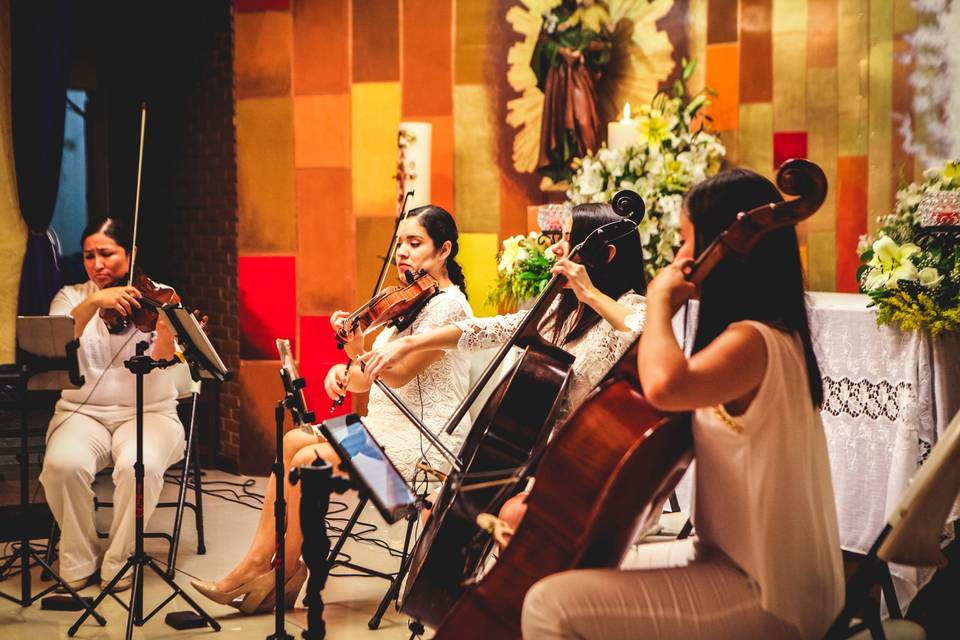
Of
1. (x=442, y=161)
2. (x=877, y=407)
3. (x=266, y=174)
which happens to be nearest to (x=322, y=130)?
(x=266, y=174)

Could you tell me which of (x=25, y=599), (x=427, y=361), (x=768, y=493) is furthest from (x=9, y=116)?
(x=768, y=493)

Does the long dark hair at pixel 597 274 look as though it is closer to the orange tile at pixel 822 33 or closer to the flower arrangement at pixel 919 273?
the flower arrangement at pixel 919 273

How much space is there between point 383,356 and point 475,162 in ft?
8.01

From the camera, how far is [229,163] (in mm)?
5359

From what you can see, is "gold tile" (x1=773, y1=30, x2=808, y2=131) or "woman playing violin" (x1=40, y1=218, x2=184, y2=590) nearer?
"woman playing violin" (x1=40, y1=218, x2=184, y2=590)

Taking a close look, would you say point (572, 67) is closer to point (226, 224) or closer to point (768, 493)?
point (226, 224)

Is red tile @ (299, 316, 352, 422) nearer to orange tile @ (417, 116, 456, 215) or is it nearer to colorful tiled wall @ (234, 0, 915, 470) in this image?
colorful tiled wall @ (234, 0, 915, 470)

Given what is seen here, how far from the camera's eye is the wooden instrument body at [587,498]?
1784 millimetres

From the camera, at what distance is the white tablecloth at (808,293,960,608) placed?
2.82 meters

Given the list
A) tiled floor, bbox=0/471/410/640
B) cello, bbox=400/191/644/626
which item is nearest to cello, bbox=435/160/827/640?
cello, bbox=400/191/644/626

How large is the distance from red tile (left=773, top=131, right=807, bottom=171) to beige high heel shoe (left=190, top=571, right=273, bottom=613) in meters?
2.96

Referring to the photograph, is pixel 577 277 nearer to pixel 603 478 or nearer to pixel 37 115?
pixel 603 478

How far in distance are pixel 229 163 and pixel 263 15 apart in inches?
32.4

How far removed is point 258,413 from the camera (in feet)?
17.8
